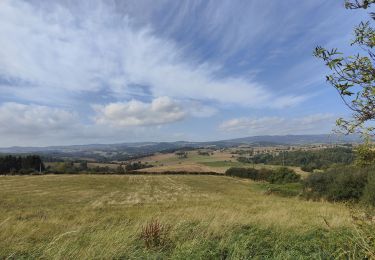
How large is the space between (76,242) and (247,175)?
107259 millimetres

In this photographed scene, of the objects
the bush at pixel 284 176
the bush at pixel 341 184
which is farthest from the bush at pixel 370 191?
the bush at pixel 284 176

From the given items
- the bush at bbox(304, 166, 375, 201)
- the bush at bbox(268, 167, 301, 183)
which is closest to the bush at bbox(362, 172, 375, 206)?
the bush at bbox(304, 166, 375, 201)

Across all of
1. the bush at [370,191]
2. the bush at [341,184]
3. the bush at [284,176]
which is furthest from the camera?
the bush at [284,176]

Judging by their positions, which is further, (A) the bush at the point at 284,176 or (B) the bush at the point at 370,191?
(A) the bush at the point at 284,176

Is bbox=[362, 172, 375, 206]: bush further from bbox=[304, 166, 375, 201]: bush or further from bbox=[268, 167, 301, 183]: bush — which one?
bbox=[268, 167, 301, 183]: bush

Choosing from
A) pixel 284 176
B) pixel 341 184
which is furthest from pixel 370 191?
pixel 284 176

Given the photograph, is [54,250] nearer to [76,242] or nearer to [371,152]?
[76,242]

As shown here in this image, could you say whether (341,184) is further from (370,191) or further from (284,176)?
(284,176)

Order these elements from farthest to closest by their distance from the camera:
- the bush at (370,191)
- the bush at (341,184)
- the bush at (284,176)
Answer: the bush at (284,176) < the bush at (341,184) < the bush at (370,191)

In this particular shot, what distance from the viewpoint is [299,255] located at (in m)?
5.73

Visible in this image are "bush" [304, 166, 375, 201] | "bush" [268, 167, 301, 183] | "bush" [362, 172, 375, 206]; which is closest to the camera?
"bush" [362, 172, 375, 206]

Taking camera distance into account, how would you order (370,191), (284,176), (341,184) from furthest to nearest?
(284,176) < (341,184) < (370,191)

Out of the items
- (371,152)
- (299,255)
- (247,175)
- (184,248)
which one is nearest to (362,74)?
(371,152)

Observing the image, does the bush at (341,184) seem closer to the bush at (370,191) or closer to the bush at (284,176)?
the bush at (370,191)
